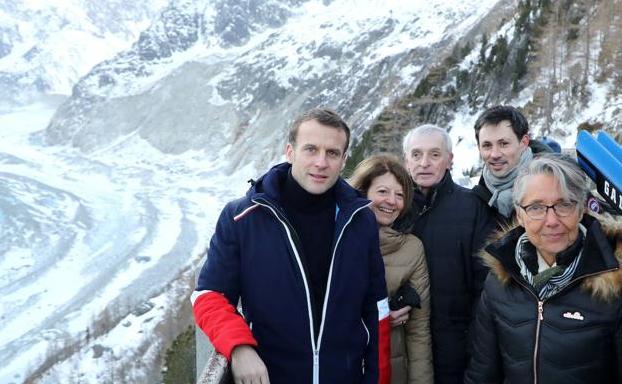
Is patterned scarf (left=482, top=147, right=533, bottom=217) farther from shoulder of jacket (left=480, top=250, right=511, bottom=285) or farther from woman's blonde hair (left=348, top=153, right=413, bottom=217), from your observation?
shoulder of jacket (left=480, top=250, right=511, bottom=285)

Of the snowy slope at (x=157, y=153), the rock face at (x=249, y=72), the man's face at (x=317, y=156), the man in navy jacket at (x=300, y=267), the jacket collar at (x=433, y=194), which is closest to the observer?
the man in navy jacket at (x=300, y=267)

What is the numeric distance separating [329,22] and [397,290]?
7188 centimetres

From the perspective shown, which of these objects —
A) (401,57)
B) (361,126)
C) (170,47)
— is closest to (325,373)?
(361,126)

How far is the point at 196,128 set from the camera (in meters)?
67.1

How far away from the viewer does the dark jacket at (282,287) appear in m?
2.07

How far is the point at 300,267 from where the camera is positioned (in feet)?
6.77

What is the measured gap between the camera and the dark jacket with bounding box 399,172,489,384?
2.82 meters

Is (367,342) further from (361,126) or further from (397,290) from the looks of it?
(361,126)

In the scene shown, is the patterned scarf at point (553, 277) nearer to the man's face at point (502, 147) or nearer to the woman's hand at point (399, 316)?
the woman's hand at point (399, 316)

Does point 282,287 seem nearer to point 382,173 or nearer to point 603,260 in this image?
point 382,173

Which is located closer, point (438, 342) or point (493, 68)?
point (438, 342)

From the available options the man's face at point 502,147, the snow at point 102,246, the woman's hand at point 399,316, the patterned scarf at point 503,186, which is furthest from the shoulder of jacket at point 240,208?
the snow at point 102,246

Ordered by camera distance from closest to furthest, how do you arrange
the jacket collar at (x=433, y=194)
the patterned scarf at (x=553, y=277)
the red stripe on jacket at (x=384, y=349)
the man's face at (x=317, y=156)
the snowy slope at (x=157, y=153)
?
the patterned scarf at (x=553, y=277) → the man's face at (x=317, y=156) → the red stripe on jacket at (x=384, y=349) → the jacket collar at (x=433, y=194) → the snowy slope at (x=157, y=153)

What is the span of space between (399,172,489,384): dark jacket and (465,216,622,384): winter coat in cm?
62
